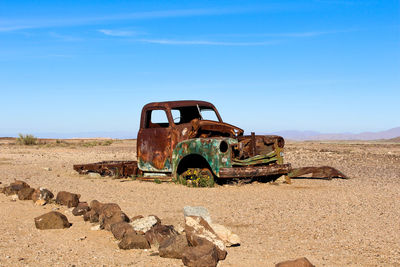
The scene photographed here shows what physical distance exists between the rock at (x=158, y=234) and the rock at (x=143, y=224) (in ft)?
0.71

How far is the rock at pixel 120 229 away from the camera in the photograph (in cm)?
540

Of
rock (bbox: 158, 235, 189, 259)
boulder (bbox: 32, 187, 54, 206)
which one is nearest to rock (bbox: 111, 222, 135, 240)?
rock (bbox: 158, 235, 189, 259)

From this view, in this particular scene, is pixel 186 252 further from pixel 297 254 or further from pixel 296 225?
pixel 296 225

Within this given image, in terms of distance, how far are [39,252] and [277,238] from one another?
2.80m

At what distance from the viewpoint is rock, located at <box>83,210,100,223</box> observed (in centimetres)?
647

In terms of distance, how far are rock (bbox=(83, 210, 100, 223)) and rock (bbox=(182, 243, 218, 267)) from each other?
2.36m

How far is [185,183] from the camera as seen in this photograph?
33.8 feet

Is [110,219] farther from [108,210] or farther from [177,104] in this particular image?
[177,104]

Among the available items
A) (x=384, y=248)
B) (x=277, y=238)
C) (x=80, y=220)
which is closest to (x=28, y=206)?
(x=80, y=220)

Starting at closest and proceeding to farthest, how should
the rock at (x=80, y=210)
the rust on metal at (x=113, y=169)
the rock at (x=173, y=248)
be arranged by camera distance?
the rock at (x=173, y=248), the rock at (x=80, y=210), the rust on metal at (x=113, y=169)

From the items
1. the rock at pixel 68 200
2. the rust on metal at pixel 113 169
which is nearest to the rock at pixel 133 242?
the rock at pixel 68 200

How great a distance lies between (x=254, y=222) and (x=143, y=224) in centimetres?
173

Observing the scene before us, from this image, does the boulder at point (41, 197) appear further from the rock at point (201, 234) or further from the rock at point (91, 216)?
the rock at point (201, 234)

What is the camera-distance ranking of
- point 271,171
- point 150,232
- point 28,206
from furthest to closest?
point 271,171 < point 28,206 < point 150,232
